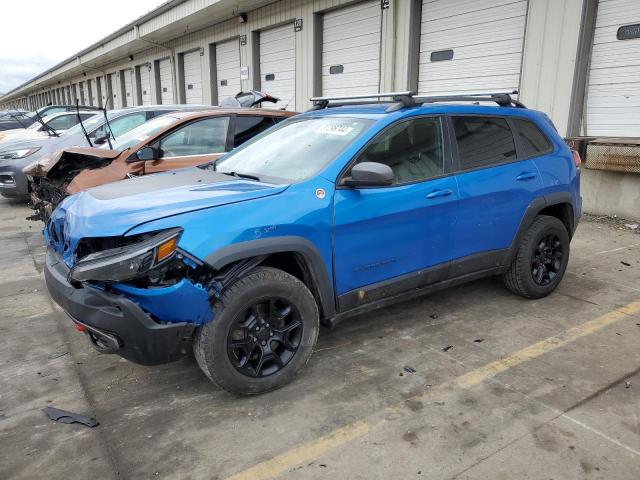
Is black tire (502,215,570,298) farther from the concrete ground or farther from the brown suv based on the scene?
the brown suv

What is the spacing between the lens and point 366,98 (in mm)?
4297

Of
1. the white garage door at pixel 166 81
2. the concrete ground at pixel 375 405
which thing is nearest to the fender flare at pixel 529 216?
the concrete ground at pixel 375 405

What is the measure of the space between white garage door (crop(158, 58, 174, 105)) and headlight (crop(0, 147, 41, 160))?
42.1 ft

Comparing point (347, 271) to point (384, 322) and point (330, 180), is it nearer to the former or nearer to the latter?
point (330, 180)

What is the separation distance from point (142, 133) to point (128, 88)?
75.7ft

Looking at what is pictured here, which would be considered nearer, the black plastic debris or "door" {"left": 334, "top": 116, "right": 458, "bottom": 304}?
the black plastic debris

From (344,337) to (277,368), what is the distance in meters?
0.92

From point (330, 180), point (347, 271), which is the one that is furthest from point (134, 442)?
point (330, 180)

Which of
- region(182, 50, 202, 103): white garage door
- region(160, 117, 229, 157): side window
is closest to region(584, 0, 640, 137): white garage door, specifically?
region(160, 117, 229, 157): side window

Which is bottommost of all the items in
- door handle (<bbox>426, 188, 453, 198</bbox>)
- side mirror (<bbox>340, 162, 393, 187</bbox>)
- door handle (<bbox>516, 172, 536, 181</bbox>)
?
door handle (<bbox>426, 188, 453, 198</bbox>)

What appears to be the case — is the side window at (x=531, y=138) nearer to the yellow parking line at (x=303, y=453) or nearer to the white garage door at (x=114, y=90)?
the yellow parking line at (x=303, y=453)

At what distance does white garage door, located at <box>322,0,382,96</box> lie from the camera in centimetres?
1134

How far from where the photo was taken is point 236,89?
16.8m

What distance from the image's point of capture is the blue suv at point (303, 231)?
2693 mm
